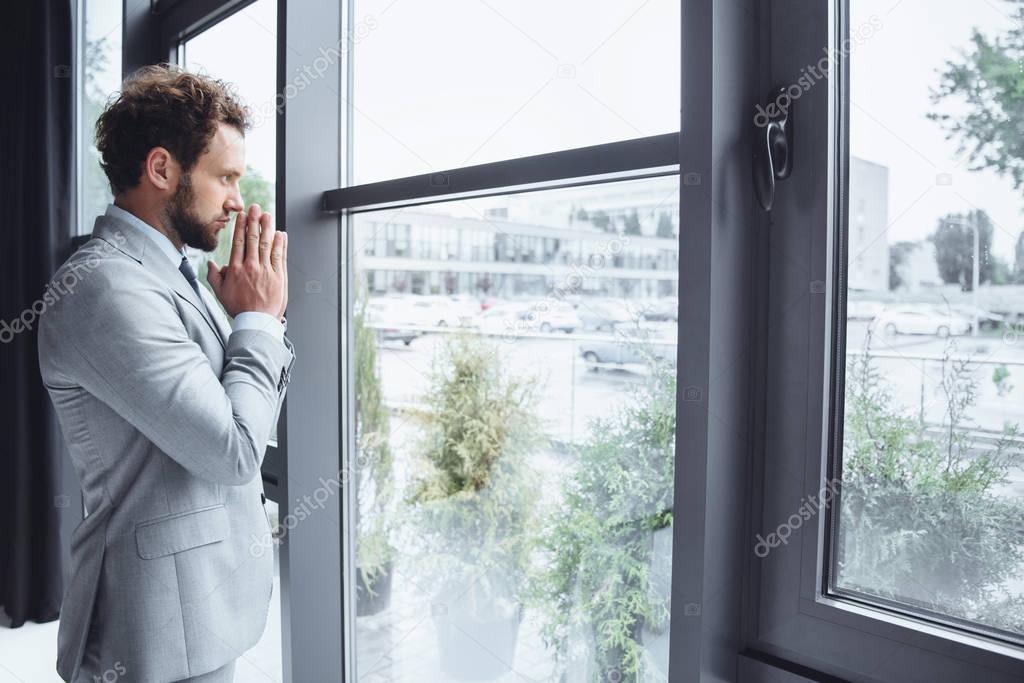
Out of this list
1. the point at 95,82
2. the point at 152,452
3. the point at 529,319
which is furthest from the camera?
the point at 95,82

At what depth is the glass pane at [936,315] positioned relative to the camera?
88 centimetres

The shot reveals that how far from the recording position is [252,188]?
7.13 ft

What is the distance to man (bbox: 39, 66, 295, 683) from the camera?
1044 millimetres

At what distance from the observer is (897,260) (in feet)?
3.17

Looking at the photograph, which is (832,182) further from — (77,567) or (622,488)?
(77,567)

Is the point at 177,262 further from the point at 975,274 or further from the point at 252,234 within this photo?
the point at 975,274

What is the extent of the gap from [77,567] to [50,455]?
2.03 meters

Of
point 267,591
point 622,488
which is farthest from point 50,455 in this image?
point 622,488

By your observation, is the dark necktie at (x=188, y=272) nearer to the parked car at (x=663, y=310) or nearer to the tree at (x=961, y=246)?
the parked car at (x=663, y=310)

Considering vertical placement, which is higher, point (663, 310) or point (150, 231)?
point (150, 231)

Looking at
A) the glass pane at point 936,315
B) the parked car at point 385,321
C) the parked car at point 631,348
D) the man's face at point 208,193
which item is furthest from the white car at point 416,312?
the glass pane at point 936,315

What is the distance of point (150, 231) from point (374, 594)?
1097 millimetres

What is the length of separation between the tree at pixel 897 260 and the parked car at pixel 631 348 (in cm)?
35

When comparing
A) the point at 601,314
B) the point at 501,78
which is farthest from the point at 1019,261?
the point at 501,78
